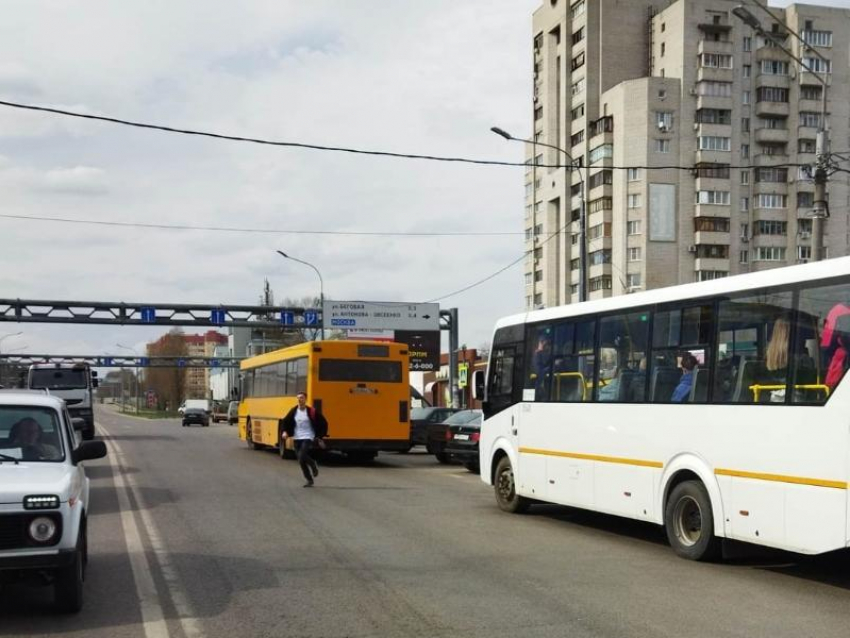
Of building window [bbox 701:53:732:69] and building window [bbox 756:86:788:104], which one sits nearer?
building window [bbox 701:53:732:69]

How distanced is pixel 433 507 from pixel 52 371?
26.2m

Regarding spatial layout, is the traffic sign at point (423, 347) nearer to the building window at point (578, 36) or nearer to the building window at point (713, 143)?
the building window at point (713, 143)

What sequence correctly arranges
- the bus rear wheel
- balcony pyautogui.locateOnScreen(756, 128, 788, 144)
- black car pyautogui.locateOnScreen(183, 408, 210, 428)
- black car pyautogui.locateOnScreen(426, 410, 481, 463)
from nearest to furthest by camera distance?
1. the bus rear wheel
2. black car pyautogui.locateOnScreen(426, 410, 481, 463)
3. black car pyautogui.locateOnScreen(183, 408, 210, 428)
4. balcony pyautogui.locateOnScreen(756, 128, 788, 144)

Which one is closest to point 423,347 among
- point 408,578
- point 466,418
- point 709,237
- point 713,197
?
point 709,237

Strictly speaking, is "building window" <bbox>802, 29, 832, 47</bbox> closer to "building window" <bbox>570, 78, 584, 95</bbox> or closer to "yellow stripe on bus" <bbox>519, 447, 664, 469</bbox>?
"building window" <bbox>570, 78, 584, 95</bbox>

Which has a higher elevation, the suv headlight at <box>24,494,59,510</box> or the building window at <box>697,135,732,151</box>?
the building window at <box>697,135,732,151</box>

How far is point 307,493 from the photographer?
16.6 meters

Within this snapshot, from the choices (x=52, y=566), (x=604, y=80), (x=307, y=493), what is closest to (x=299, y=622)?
(x=52, y=566)

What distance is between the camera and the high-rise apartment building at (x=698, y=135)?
77.4 m

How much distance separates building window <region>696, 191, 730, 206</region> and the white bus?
68.1m

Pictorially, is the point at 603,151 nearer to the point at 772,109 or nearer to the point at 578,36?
the point at 578,36

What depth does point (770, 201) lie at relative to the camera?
7981cm

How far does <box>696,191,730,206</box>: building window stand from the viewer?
7831 cm

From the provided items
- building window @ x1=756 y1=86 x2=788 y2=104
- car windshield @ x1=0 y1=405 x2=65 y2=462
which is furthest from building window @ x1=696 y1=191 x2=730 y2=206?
car windshield @ x1=0 y1=405 x2=65 y2=462
